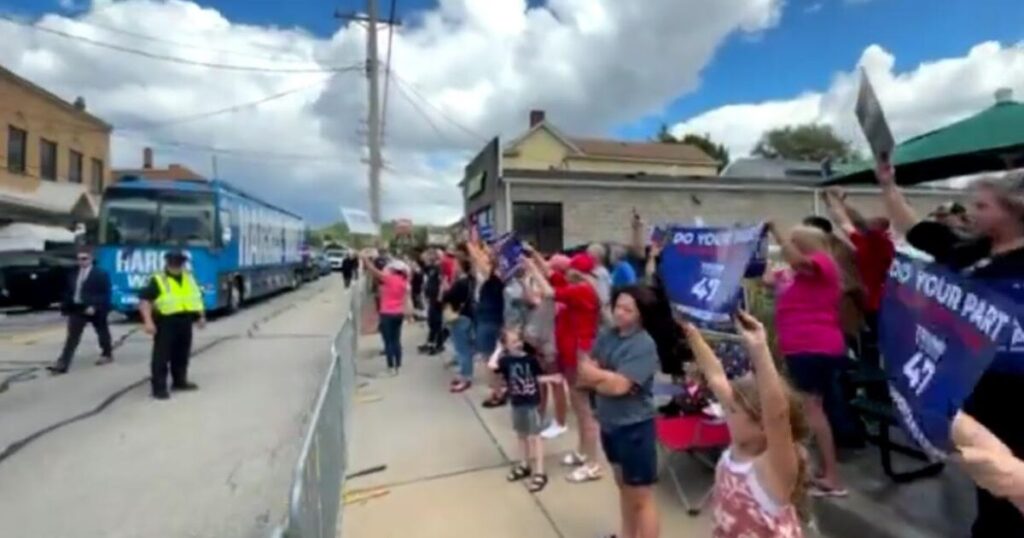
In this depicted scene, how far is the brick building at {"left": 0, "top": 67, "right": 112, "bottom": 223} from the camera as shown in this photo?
30641 millimetres

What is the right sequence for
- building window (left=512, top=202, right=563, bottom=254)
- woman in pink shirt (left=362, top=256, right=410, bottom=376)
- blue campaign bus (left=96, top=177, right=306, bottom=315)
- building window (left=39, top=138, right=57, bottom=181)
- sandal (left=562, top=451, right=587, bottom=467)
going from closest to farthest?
sandal (left=562, top=451, right=587, bottom=467), woman in pink shirt (left=362, top=256, right=410, bottom=376), blue campaign bus (left=96, top=177, right=306, bottom=315), building window (left=512, top=202, right=563, bottom=254), building window (left=39, top=138, right=57, bottom=181)

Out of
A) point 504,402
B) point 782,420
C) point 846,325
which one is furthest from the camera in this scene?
point 504,402

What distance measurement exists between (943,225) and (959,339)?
159cm

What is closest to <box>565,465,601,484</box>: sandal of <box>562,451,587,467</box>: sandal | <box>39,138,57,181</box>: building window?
<box>562,451,587,467</box>: sandal

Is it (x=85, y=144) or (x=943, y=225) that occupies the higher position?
Answer: (x=85, y=144)

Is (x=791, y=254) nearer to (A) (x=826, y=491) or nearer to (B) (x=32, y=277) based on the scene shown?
(A) (x=826, y=491)

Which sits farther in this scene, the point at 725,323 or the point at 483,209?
the point at 483,209

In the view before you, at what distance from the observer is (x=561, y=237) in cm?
1989

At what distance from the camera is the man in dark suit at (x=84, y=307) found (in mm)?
10617

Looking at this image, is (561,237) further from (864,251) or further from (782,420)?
(782,420)

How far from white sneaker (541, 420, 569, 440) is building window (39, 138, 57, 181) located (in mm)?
36595

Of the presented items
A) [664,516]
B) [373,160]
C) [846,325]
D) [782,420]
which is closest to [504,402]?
[664,516]

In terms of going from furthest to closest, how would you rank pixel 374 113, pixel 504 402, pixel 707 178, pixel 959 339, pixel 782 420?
pixel 374 113, pixel 707 178, pixel 504 402, pixel 782 420, pixel 959 339

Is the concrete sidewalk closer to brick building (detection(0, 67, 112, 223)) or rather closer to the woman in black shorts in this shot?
the woman in black shorts
